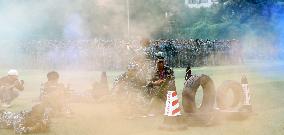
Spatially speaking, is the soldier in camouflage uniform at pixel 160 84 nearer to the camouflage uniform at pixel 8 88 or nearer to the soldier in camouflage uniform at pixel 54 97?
the soldier in camouflage uniform at pixel 54 97

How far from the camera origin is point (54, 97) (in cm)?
1301

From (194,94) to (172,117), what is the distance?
1.18 metres

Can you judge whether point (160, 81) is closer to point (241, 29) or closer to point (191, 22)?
point (241, 29)

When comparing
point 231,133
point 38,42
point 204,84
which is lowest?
point 231,133

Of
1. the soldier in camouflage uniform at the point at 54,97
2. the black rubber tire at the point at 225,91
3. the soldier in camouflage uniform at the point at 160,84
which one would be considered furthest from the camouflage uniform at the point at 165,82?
the soldier in camouflage uniform at the point at 54,97

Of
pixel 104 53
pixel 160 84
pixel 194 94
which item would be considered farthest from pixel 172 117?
pixel 104 53

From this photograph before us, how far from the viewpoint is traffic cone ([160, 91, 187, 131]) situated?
10953mm

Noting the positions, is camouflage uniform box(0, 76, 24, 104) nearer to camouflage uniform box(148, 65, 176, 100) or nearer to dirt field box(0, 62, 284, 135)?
dirt field box(0, 62, 284, 135)

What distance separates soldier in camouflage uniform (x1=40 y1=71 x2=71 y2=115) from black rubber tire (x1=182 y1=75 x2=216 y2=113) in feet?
10.4

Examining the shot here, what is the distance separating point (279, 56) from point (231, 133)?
38.6 metres

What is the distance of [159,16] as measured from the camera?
3322 centimetres

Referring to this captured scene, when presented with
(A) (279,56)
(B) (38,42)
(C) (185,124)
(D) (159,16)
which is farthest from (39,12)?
(A) (279,56)

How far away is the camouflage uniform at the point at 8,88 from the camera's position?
15.0m

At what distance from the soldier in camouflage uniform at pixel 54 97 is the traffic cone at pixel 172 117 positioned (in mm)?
3139
